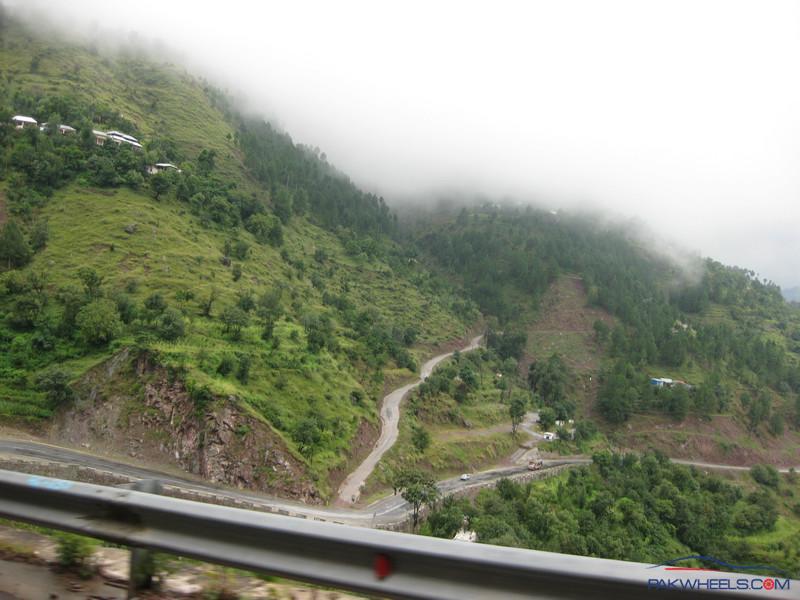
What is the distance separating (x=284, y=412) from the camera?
97.8 feet

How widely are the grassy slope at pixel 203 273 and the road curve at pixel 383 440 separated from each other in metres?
1.61

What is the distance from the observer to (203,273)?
38812mm

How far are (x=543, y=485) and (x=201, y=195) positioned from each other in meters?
44.5

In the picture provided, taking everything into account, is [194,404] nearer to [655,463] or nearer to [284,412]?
[284,412]

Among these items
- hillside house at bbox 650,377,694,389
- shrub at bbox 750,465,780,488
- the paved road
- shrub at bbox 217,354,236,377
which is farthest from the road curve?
shrub at bbox 750,465,780,488

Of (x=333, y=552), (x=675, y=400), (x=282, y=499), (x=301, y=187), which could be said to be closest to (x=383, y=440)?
(x=282, y=499)

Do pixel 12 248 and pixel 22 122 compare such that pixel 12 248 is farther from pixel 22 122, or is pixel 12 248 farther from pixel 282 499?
pixel 282 499

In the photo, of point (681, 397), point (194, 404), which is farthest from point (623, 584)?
point (681, 397)

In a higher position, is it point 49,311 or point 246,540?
point 246,540

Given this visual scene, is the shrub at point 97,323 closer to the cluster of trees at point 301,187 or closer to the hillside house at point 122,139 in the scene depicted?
the hillside house at point 122,139

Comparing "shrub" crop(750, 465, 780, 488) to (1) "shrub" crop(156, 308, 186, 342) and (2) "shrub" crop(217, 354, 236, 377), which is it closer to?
(2) "shrub" crop(217, 354, 236, 377)

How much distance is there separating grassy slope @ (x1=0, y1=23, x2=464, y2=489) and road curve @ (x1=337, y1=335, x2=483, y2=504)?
1606 millimetres

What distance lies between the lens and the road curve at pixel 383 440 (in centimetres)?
3019

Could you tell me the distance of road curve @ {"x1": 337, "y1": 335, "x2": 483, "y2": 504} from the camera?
99.0 feet
